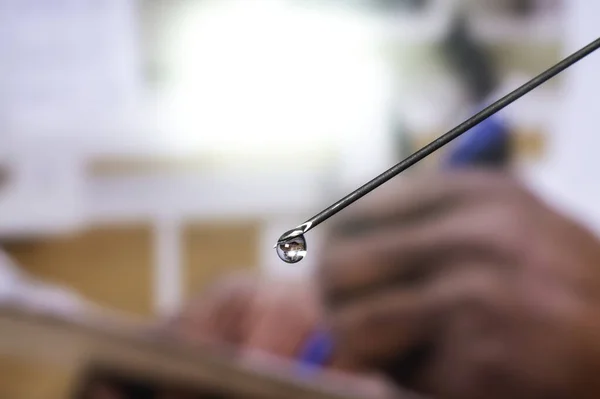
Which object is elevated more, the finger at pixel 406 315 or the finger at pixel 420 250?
the finger at pixel 420 250

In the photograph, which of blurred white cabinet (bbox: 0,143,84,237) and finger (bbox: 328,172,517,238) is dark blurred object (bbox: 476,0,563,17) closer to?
finger (bbox: 328,172,517,238)

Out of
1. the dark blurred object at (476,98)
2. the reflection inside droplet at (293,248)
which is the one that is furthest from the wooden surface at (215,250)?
the reflection inside droplet at (293,248)

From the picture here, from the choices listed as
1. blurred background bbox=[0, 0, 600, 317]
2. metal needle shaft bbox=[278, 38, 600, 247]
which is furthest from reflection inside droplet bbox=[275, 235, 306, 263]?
blurred background bbox=[0, 0, 600, 317]

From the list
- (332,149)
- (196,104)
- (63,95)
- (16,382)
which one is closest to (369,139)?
(332,149)

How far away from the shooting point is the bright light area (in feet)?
1.65

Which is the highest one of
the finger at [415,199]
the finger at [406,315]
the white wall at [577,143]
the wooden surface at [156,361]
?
the white wall at [577,143]

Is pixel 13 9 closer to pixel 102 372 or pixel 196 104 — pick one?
pixel 196 104

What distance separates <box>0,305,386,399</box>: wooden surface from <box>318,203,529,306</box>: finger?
0.24ft

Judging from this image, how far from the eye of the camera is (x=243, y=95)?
51 cm

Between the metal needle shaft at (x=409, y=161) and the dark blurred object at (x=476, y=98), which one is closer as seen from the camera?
the metal needle shaft at (x=409, y=161)

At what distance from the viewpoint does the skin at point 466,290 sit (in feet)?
1.58

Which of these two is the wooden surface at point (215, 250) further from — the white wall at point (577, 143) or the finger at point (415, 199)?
the white wall at point (577, 143)

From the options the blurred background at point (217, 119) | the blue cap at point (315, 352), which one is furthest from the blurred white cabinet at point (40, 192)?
the blue cap at point (315, 352)

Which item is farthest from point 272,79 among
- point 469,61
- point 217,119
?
point 469,61
